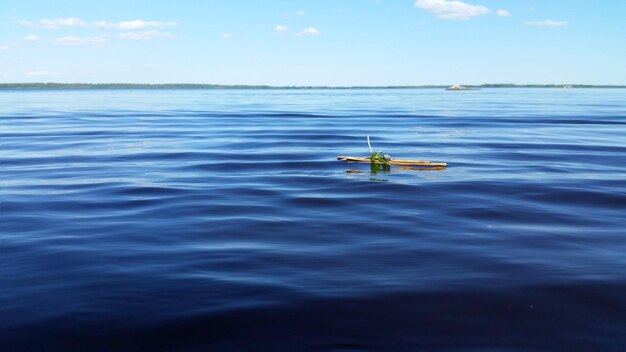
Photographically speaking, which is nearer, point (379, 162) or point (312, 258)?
point (312, 258)

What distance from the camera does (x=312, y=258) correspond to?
10.9m

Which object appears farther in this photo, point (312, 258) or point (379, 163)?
point (379, 163)

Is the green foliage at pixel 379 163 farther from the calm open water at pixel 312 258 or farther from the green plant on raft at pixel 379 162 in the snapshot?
the calm open water at pixel 312 258

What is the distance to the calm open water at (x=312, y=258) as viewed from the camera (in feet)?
25.4

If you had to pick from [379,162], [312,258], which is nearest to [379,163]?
[379,162]

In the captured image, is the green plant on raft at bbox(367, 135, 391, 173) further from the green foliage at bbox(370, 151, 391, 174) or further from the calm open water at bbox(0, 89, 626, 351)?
the calm open water at bbox(0, 89, 626, 351)

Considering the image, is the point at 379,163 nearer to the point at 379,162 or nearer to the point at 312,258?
the point at 379,162

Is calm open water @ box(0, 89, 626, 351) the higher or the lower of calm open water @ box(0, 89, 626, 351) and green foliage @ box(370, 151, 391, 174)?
the lower

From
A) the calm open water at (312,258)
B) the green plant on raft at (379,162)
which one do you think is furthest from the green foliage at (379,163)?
the calm open water at (312,258)

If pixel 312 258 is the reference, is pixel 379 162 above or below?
above

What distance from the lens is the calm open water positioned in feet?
25.4

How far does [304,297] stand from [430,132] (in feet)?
109

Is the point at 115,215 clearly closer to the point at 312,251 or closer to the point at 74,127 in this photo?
the point at 312,251

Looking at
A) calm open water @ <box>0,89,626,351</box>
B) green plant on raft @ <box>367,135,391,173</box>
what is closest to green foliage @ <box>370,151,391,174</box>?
green plant on raft @ <box>367,135,391,173</box>
